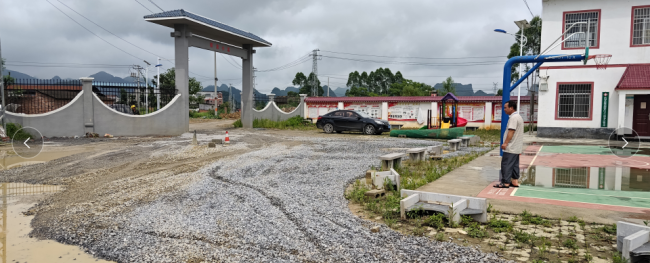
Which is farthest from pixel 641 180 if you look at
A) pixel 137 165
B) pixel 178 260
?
pixel 137 165

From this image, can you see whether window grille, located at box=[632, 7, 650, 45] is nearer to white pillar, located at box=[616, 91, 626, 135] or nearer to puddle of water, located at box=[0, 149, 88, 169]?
white pillar, located at box=[616, 91, 626, 135]

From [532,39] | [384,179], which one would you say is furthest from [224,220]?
[532,39]

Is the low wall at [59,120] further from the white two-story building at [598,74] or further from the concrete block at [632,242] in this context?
the white two-story building at [598,74]

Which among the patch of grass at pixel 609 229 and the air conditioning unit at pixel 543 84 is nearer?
the patch of grass at pixel 609 229

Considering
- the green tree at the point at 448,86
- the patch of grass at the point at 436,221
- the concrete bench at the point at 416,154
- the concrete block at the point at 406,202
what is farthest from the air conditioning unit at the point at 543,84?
the green tree at the point at 448,86

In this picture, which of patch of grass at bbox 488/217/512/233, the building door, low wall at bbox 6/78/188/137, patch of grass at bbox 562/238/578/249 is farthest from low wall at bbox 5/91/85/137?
the building door

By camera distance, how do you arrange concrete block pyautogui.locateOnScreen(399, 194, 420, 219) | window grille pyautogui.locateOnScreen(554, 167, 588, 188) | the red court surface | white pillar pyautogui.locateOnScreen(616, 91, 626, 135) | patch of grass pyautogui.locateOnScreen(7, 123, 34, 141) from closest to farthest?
concrete block pyautogui.locateOnScreen(399, 194, 420, 219)
the red court surface
window grille pyautogui.locateOnScreen(554, 167, 588, 188)
patch of grass pyautogui.locateOnScreen(7, 123, 34, 141)
white pillar pyautogui.locateOnScreen(616, 91, 626, 135)

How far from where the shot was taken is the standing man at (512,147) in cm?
704

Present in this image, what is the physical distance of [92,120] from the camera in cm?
1647

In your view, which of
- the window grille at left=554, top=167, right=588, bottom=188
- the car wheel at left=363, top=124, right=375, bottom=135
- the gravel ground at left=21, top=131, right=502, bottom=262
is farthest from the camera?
the car wheel at left=363, top=124, right=375, bottom=135

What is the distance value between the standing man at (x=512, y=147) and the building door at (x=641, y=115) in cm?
1557

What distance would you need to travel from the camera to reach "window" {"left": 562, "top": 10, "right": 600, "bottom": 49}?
1897 cm

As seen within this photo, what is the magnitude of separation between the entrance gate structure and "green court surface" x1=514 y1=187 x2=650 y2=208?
15696 millimetres

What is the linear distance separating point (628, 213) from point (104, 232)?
6.58 meters
